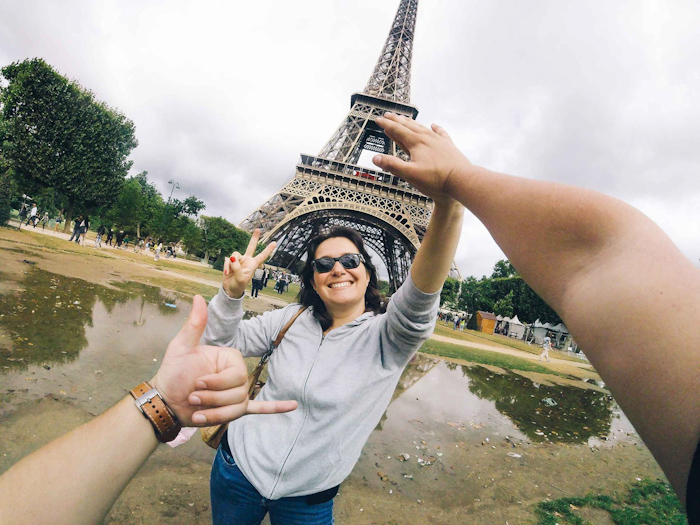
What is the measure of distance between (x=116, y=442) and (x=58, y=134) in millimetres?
28760

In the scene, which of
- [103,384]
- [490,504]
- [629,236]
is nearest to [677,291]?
[629,236]

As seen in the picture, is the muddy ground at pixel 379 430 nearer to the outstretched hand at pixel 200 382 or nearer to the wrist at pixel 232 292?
the wrist at pixel 232 292

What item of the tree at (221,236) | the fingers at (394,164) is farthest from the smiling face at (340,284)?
the tree at (221,236)

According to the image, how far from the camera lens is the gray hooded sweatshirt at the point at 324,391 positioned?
1.51 metres

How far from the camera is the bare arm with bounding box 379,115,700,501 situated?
465 mm

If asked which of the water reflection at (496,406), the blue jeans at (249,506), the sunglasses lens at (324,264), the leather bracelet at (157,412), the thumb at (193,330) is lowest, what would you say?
the water reflection at (496,406)

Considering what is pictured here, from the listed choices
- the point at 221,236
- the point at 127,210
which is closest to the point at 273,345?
the point at 127,210

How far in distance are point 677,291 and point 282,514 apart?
68.6 inches

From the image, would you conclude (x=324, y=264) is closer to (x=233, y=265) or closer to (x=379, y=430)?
(x=233, y=265)

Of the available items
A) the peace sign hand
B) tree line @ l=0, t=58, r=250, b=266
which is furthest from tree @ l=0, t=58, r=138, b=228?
the peace sign hand

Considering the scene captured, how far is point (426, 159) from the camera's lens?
36.0 inches

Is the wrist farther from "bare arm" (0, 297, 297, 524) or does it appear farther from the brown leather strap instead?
"bare arm" (0, 297, 297, 524)

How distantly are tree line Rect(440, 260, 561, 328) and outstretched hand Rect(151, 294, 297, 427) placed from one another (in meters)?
36.1

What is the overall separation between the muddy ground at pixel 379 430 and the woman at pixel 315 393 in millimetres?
1278
